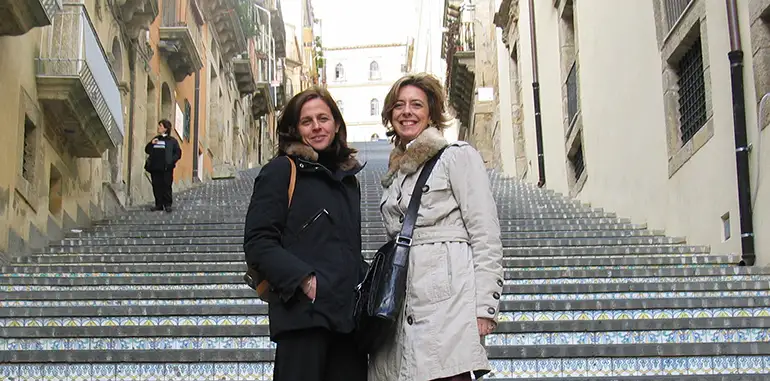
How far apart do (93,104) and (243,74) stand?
75.2ft

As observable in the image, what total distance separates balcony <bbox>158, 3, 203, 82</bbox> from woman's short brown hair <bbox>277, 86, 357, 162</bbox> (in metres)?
17.3

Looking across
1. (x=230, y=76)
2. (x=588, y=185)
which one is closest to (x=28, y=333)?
(x=588, y=185)

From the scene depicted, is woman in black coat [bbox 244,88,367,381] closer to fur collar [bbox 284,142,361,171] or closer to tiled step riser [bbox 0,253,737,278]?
fur collar [bbox 284,142,361,171]

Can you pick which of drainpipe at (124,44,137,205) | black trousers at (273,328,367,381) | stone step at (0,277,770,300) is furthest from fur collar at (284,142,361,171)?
drainpipe at (124,44,137,205)

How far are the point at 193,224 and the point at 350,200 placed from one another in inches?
374

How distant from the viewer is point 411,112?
3.57 meters

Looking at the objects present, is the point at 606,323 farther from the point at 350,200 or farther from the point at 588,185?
the point at 588,185

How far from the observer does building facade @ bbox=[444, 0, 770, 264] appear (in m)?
8.88

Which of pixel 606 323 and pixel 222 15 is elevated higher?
pixel 222 15

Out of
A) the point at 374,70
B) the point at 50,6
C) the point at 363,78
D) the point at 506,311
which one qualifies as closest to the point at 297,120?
the point at 506,311

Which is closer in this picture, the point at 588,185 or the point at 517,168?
the point at 588,185

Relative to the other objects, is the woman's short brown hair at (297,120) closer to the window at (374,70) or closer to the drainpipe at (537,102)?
the drainpipe at (537,102)

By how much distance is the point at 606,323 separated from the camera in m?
6.57

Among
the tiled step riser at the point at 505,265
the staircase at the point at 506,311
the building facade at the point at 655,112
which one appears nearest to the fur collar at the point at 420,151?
the staircase at the point at 506,311
